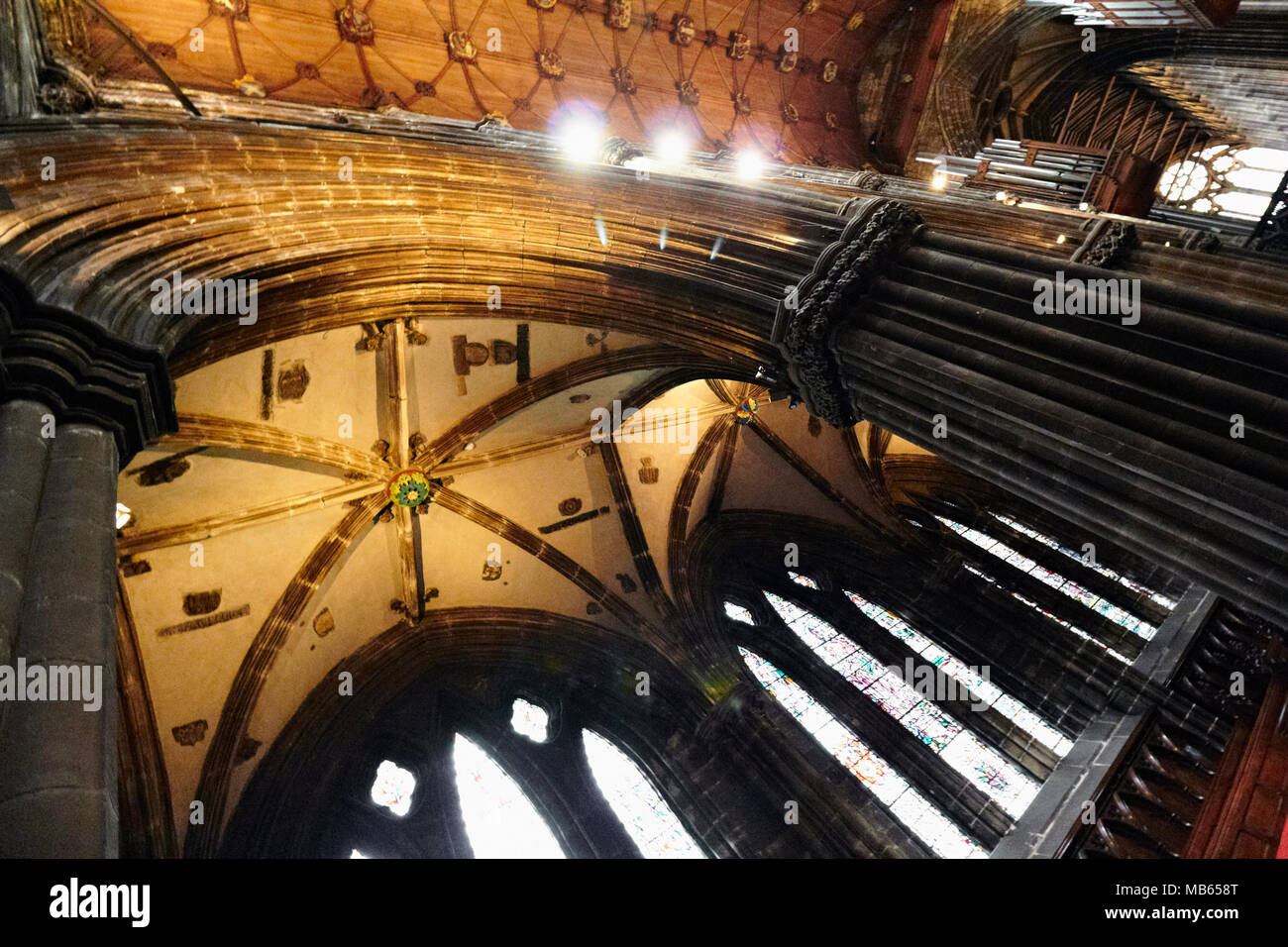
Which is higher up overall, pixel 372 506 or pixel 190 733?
pixel 372 506

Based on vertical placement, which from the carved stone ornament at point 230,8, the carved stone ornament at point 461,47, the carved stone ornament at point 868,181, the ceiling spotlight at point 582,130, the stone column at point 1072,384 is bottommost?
the stone column at point 1072,384

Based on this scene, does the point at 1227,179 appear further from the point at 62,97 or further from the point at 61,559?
the point at 61,559

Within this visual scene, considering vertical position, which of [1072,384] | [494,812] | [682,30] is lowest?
[1072,384]

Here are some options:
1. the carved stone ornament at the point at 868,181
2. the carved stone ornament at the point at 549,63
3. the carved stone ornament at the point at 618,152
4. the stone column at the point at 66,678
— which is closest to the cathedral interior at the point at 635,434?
the stone column at the point at 66,678

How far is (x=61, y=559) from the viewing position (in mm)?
3363

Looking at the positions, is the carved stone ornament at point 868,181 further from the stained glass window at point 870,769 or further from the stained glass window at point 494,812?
the stained glass window at point 494,812

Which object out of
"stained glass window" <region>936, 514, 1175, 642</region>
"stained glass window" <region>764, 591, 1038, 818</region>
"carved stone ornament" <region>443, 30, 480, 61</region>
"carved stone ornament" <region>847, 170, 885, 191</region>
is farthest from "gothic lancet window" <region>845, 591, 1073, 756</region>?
"carved stone ornament" <region>443, 30, 480, 61</region>

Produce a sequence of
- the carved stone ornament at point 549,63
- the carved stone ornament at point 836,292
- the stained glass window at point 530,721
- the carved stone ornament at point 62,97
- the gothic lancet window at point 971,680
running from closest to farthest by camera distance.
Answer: the carved stone ornament at point 836,292
the carved stone ornament at point 62,97
the gothic lancet window at point 971,680
the stained glass window at point 530,721
the carved stone ornament at point 549,63

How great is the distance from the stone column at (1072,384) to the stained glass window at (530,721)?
691cm

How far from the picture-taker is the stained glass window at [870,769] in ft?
30.0

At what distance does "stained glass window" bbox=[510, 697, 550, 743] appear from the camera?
11.2 metres

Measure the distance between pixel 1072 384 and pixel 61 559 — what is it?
5.09 m

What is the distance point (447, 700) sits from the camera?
11211 millimetres

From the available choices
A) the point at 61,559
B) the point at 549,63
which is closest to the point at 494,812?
the point at 61,559
